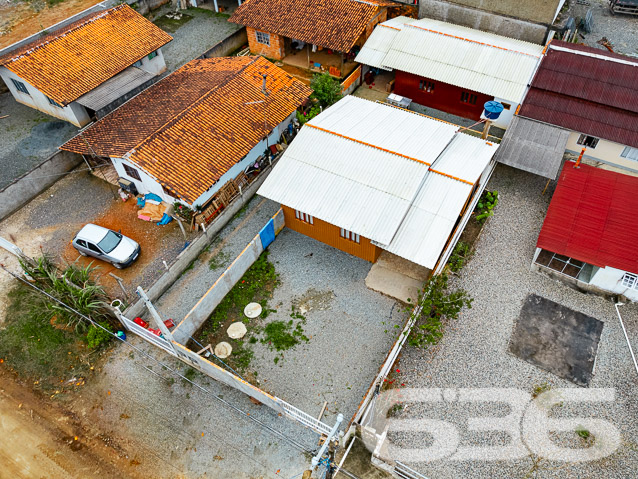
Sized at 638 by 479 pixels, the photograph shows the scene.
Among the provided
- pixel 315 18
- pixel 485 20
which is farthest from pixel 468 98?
pixel 315 18

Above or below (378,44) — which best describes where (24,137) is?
below

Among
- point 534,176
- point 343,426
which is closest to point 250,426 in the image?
point 343,426

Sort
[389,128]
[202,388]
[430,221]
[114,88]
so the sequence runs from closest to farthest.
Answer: [202,388]
[430,221]
[389,128]
[114,88]

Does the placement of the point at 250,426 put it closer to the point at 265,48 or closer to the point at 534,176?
the point at 534,176

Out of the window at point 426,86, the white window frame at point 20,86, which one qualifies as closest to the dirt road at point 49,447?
the white window frame at point 20,86

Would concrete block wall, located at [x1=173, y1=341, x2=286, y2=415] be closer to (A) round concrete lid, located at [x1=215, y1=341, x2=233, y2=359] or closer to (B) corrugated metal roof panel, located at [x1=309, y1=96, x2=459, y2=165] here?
(A) round concrete lid, located at [x1=215, y1=341, x2=233, y2=359]

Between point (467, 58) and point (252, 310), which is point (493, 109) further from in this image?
point (252, 310)

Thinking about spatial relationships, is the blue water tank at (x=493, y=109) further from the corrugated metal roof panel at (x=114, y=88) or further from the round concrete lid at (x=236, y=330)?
the corrugated metal roof panel at (x=114, y=88)
